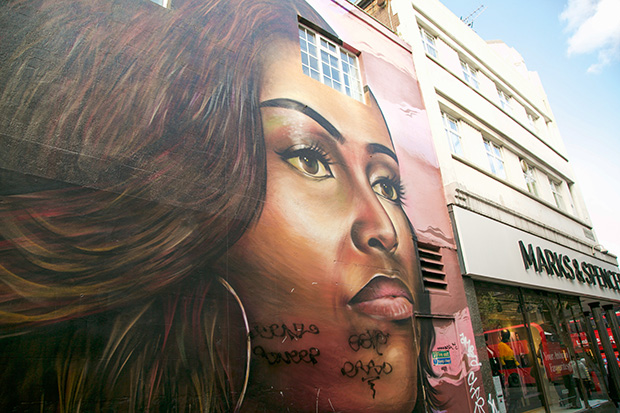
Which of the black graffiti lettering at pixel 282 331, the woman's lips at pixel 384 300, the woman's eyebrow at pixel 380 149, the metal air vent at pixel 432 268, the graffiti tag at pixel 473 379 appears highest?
the woman's eyebrow at pixel 380 149

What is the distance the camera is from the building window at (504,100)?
1601 centimetres

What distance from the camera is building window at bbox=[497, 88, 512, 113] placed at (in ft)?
52.5

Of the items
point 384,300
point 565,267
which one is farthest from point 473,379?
point 565,267

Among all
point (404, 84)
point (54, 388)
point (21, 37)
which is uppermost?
point (404, 84)

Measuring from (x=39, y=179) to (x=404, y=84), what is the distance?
9.10 m

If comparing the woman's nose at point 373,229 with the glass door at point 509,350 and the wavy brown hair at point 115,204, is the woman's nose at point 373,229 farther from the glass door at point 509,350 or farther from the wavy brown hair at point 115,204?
the glass door at point 509,350

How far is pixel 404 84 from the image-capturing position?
35.0ft

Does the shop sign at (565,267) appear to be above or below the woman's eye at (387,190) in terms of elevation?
below

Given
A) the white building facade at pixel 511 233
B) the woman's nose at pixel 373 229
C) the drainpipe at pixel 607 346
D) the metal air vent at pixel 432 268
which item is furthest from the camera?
the drainpipe at pixel 607 346

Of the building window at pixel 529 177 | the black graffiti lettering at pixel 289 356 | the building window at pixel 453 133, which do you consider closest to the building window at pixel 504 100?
the building window at pixel 529 177

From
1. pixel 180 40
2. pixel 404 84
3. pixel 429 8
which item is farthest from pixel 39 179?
pixel 429 8

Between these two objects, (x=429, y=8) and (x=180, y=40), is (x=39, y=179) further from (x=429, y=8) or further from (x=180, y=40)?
(x=429, y=8)

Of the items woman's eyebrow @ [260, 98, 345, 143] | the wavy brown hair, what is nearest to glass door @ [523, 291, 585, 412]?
woman's eyebrow @ [260, 98, 345, 143]

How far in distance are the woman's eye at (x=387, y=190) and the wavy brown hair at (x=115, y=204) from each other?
2.91 meters
